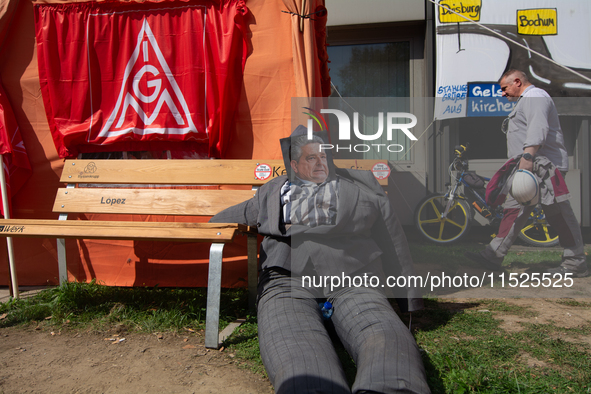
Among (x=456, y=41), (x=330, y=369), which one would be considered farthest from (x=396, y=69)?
(x=330, y=369)

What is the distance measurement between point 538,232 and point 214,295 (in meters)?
1.95

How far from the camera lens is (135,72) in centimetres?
354

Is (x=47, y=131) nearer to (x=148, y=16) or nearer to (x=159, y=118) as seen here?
(x=159, y=118)

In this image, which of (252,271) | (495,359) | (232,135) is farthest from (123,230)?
(495,359)

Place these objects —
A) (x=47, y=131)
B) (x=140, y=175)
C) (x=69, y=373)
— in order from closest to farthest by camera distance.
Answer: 1. (x=69, y=373)
2. (x=140, y=175)
3. (x=47, y=131)

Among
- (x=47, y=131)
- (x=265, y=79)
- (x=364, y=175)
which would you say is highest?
(x=265, y=79)

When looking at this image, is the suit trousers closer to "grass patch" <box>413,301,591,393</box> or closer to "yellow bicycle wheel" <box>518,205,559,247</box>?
"grass patch" <box>413,301,591,393</box>

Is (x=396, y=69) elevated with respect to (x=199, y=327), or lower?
elevated

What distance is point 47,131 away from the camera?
367cm

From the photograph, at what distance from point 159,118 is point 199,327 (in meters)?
1.81

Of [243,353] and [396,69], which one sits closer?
[243,353]

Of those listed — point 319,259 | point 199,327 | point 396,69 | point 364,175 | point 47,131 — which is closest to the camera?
point 319,259

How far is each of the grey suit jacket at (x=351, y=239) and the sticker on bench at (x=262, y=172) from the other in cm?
81

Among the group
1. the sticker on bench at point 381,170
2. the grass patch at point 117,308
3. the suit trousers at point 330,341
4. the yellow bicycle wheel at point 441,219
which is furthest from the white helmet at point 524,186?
the grass patch at point 117,308
